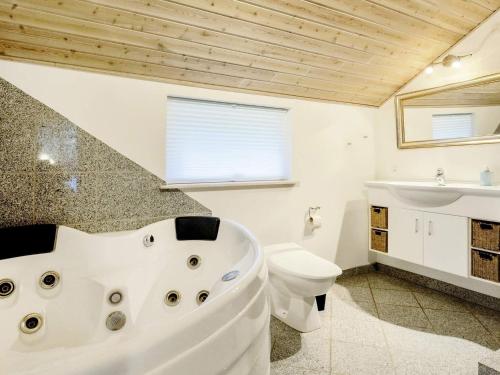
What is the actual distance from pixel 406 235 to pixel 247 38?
202cm

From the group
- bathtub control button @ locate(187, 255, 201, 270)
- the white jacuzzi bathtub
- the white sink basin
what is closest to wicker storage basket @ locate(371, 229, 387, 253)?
the white sink basin

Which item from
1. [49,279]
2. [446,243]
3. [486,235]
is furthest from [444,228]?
[49,279]

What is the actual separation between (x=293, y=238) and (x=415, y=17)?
6.36ft

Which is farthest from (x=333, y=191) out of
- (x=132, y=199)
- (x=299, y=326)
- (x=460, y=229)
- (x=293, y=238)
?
(x=132, y=199)

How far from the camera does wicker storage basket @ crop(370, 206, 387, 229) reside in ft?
8.48

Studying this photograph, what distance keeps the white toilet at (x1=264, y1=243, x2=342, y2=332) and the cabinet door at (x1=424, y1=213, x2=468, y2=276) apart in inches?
38.5

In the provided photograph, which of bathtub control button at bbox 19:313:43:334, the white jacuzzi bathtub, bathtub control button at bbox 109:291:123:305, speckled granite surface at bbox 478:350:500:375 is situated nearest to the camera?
the white jacuzzi bathtub

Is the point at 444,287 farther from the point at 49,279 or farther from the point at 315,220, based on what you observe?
the point at 49,279

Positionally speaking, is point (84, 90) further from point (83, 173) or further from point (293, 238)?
point (293, 238)

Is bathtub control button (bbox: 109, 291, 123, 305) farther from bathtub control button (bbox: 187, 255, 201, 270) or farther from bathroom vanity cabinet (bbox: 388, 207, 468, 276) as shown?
bathroom vanity cabinet (bbox: 388, 207, 468, 276)

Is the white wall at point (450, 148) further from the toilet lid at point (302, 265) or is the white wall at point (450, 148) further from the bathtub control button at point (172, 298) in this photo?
the bathtub control button at point (172, 298)

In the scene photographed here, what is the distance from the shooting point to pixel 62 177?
5.66ft

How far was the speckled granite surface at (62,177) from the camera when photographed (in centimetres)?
160

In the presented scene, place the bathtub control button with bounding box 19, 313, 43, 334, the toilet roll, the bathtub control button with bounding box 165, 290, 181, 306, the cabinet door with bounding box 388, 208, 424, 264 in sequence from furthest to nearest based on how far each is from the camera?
the toilet roll → the cabinet door with bounding box 388, 208, 424, 264 → the bathtub control button with bounding box 165, 290, 181, 306 → the bathtub control button with bounding box 19, 313, 43, 334
